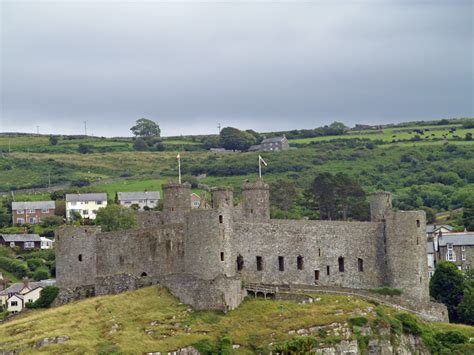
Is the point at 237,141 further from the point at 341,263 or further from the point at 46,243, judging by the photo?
the point at 341,263

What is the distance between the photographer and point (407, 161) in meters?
171

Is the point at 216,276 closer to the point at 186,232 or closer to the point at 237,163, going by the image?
the point at 186,232

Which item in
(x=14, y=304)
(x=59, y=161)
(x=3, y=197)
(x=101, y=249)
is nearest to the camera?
(x=101, y=249)

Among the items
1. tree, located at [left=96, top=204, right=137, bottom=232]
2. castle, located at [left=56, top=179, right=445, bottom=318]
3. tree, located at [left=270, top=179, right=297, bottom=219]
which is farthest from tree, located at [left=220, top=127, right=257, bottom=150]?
castle, located at [left=56, top=179, right=445, bottom=318]

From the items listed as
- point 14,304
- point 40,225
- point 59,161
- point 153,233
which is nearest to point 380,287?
point 153,233

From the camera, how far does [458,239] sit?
117 metres

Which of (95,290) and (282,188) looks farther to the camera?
(282,188)

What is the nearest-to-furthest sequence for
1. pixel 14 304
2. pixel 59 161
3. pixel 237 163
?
1. pixel 14 304
2. pixel 237 163
3. pixel 59 161

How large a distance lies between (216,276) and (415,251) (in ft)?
51.7

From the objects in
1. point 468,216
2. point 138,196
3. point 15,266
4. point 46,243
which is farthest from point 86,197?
point 468,216

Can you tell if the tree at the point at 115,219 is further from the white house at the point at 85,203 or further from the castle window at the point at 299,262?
the castle window at the point at 299,262

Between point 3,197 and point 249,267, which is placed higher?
point 3,197

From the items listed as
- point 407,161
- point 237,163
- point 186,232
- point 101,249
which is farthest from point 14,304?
point 407,161

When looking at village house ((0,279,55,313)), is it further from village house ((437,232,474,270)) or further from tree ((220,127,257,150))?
tree ((220,127,257,150))
